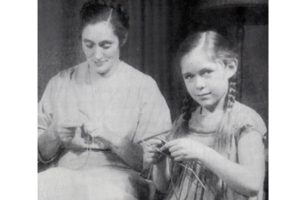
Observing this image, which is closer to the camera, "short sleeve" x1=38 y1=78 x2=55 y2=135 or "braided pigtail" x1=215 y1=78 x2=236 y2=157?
"braided pigtail" x1=215 y1=78 x2=236 y2=157

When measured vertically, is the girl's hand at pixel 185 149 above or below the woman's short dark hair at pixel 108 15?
below

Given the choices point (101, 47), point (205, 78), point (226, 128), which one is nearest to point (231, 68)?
point (205, 78)

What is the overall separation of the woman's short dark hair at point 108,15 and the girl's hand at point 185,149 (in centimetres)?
78

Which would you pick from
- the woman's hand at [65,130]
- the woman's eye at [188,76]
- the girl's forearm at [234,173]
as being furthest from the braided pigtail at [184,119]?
the woman's hand at [65,130]

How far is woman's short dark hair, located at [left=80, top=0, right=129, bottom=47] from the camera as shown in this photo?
3.44 meters

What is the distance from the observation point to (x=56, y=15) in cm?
348

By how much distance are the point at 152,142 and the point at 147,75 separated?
464 millimetres

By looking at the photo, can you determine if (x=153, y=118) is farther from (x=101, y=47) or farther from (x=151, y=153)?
(x=101, y=47)

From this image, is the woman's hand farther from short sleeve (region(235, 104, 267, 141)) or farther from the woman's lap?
short sleeve (region(235, 104, 267, 141))

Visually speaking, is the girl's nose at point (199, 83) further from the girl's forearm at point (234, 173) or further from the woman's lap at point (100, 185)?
the woman's lap at point (100, 185)

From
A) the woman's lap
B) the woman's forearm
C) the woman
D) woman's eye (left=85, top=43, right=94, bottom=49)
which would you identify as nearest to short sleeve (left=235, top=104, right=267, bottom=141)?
the woman

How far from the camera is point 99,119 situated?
3418mm

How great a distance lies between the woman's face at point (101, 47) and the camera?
3.43 m
